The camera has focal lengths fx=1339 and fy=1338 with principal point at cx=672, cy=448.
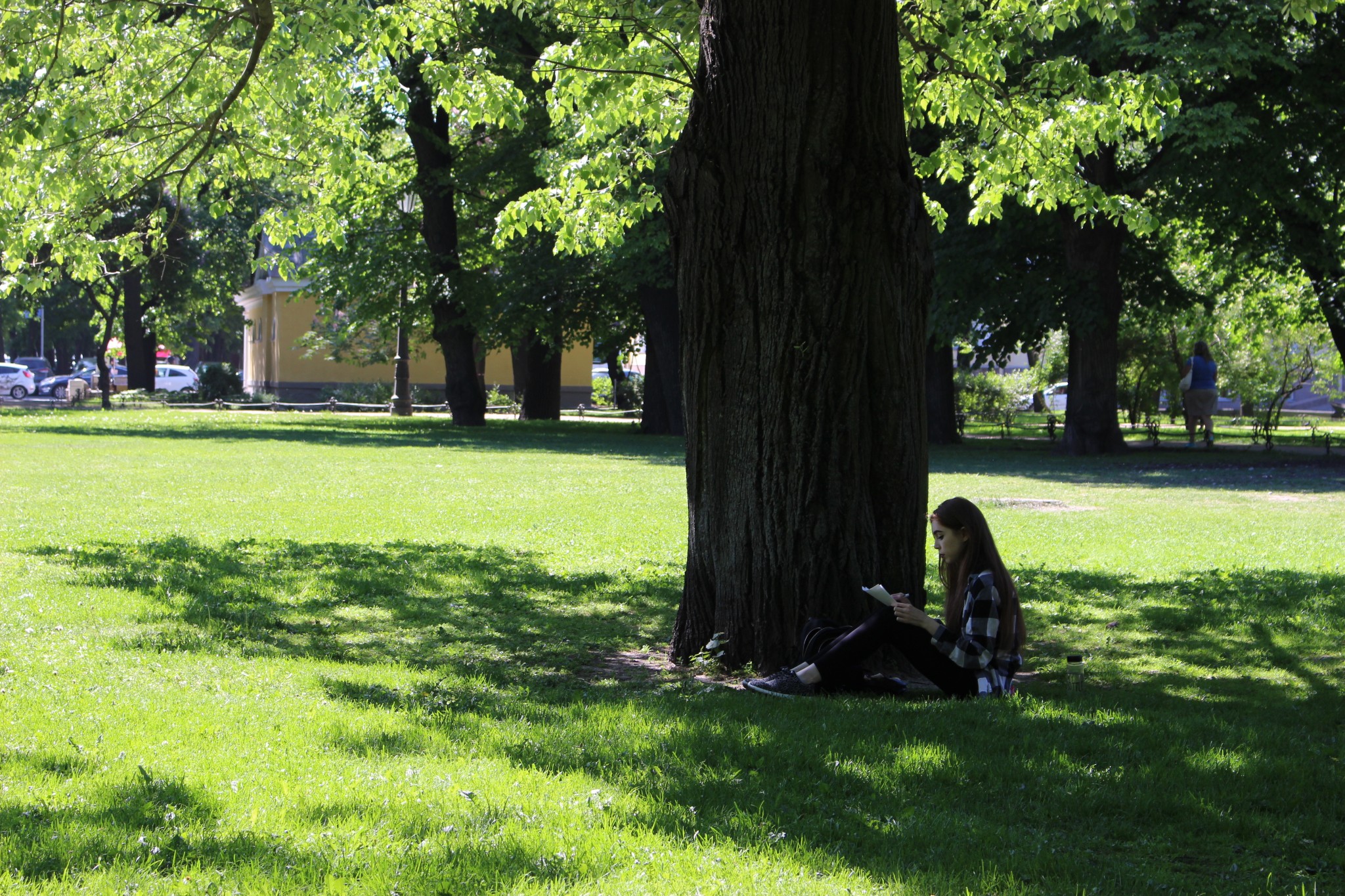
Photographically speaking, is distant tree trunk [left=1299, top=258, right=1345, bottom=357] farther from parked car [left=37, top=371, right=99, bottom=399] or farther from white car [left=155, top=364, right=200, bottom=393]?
white car [left=155, top=364, right=200, bottom=393]

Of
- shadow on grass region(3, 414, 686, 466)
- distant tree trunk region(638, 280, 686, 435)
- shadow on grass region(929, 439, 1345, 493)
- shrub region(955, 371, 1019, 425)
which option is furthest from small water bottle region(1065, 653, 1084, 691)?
shrub region(955, 371, 1019, 425)

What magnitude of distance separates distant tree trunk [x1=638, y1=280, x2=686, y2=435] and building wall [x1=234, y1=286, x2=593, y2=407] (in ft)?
74.4

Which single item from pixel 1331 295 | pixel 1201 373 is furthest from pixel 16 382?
pixel 1331 295

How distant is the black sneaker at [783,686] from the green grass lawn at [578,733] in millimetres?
91

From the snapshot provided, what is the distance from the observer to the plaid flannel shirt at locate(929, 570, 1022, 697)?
22.0 feet

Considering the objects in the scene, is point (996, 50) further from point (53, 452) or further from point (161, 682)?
point (53, 452)

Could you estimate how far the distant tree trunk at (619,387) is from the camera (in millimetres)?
57375

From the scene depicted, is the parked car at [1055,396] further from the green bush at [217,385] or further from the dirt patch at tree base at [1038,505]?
the dirt patch at tree base at [1038,505]

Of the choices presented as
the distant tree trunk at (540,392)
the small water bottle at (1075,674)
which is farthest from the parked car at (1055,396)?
the small water bottle at (1075,674)

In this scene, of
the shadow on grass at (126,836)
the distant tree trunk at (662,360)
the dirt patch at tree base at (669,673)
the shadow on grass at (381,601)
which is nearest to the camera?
the shadow on grass at (126,836)

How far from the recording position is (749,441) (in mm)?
7512

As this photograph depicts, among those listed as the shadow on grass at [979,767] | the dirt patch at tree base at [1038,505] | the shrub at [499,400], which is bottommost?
the shadow on grass at [979,767]

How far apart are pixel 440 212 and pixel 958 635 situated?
30.3m

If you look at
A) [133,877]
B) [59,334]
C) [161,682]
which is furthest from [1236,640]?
[59,334]
